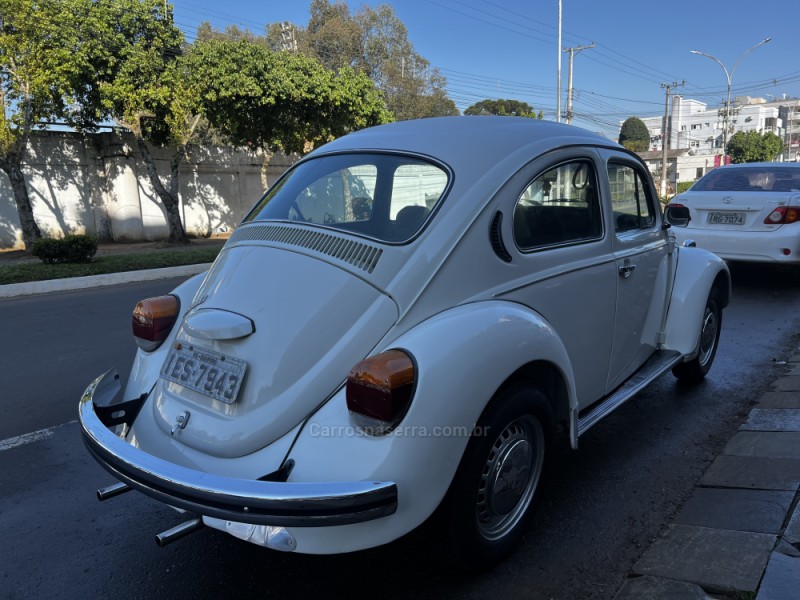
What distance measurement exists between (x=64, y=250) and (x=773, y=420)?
12.4m

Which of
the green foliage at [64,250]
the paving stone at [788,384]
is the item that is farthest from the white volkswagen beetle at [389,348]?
the green foliage at [64,250]

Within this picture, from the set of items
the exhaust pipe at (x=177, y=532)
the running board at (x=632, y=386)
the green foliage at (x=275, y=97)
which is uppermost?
the green foliage at (x=275, y=97)

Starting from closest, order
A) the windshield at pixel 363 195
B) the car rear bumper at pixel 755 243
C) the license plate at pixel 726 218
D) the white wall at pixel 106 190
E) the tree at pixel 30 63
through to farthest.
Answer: the windshield at pixel 363 195, the car rear bumper at pixel 755 243, the license plate at pixel 726 218, the tree at pixel 30 63, the white wall at pixel 106 190

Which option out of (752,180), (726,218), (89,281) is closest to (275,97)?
(89,281)

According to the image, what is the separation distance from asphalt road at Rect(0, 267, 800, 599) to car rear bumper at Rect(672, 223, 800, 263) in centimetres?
329

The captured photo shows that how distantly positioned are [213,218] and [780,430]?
21948 millimetres

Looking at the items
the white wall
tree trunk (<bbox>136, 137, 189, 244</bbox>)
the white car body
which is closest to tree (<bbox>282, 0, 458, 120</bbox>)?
the white wall

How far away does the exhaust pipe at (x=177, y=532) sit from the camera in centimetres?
207

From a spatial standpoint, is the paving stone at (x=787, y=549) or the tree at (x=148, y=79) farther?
the tree at (x=148, y=79)

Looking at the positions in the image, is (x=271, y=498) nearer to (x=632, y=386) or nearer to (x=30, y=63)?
(x=632, y=386)

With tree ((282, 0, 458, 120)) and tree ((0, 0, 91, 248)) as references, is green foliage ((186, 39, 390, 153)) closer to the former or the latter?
tree ((0, 0, 91, 248))

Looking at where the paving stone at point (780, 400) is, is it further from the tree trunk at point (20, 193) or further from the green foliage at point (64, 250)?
the tree trunk at point (20, 193)

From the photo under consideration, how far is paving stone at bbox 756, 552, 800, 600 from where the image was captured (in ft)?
6.93

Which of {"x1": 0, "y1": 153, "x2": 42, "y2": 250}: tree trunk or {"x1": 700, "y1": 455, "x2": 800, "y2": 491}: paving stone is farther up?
{"x1": 0, "y1": 153, "x2": 42, "y2": 250}: tree trunk
